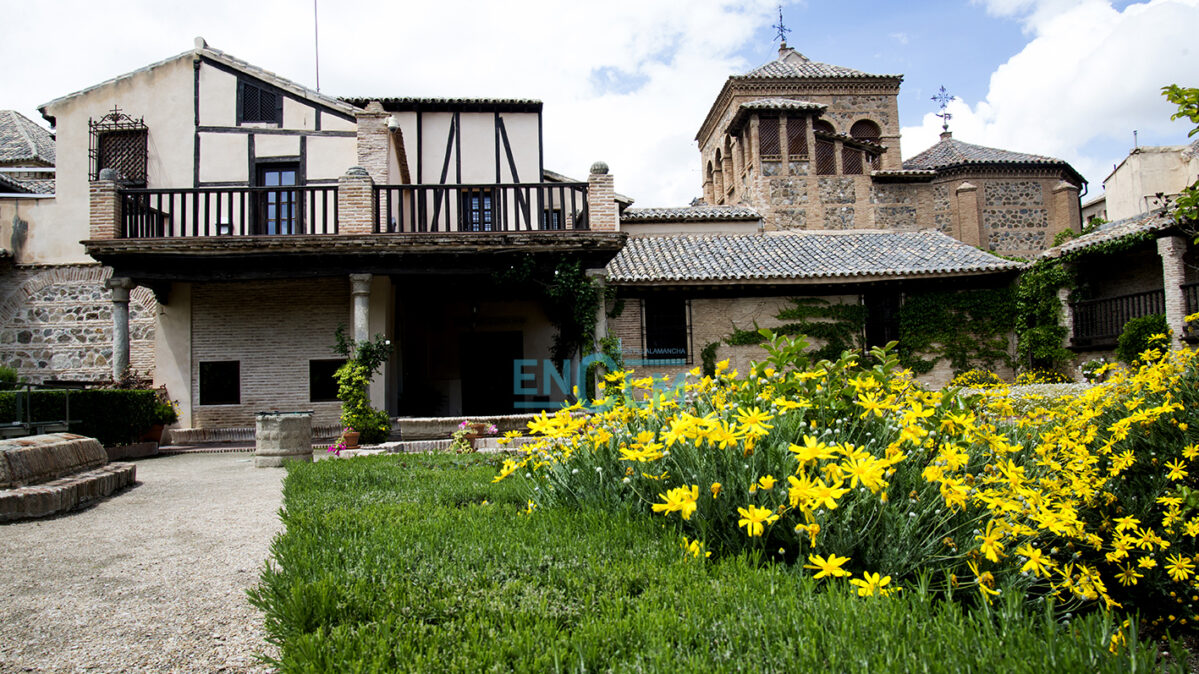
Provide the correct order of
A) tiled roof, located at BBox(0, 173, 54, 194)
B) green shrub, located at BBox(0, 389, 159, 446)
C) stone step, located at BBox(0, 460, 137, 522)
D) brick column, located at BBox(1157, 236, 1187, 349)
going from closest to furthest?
stone step, located at BBox(0, 460, 137, 522) < green shrub, located at BBox(0, 389, 159, 446) < brick column, located at BBox(1157, 236, 1187, 349) < tiled roof, located at BBox(0, 173, 54, 194)

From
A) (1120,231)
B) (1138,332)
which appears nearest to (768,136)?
(1120,231)

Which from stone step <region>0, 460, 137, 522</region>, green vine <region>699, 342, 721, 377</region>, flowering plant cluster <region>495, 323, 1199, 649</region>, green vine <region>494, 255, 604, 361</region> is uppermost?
green vine <region>494, 255, 604, 361</region>

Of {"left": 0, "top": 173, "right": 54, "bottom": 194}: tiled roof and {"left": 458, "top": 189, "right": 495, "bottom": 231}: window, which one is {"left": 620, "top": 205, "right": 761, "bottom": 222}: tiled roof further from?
{"left": 0, "top": 173, "right": 54, "bottom": 194}: tiled roof

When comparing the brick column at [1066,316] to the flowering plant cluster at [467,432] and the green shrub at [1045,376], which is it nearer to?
the green shrub at [1045,376]

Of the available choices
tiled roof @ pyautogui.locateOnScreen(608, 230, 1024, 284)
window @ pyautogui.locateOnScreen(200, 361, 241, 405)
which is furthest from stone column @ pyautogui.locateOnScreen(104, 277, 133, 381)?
tiled roof @ pyautogui.locateOnScreen(608, 230, 1024, 284)

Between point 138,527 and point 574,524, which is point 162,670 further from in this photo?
point 138,527

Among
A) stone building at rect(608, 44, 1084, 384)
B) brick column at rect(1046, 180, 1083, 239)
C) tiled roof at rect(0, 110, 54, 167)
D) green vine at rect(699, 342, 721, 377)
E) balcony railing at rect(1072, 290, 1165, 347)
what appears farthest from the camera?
brick column at rect(1046, 180, 1083, 239)

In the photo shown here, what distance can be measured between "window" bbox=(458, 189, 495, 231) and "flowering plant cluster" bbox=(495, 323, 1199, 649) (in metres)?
8.71

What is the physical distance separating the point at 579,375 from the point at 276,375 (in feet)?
19.2

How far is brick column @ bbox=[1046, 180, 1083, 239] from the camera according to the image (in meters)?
25.8

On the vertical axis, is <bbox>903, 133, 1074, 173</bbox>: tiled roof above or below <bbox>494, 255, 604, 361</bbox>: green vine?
above

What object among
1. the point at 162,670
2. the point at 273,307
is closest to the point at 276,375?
the point at 273,307

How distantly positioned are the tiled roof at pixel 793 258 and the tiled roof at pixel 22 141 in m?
16.0

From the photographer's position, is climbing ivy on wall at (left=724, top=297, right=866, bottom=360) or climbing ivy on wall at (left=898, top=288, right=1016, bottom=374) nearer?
climbing ivy on wall at (left=724, top=297, right=866, bottom=360)
